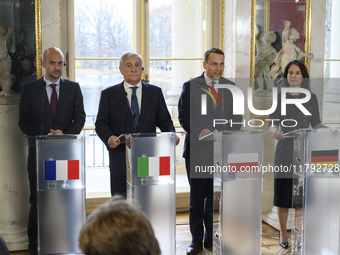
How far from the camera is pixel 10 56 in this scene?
361 cm

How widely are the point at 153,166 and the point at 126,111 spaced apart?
0.70 meters

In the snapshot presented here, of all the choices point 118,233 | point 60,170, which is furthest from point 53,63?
point 118,233

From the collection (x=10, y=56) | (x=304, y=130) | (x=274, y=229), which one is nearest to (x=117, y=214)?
(x=304, y=130)

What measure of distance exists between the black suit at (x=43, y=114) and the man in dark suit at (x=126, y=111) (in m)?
0.25

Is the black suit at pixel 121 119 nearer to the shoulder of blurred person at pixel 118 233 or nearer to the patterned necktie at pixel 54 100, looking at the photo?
the patterned necktie at pixel 54 100

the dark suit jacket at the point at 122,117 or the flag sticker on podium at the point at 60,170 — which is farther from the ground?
the dark suit jacket at the point at 122,117

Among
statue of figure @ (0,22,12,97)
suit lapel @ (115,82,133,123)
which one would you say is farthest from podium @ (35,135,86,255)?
statue of figure @ (0,22,12,97)

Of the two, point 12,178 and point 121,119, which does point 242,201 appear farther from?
point 12,178

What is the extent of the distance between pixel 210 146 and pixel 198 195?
0.43 m

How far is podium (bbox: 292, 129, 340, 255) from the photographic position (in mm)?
2715

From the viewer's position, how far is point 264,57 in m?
4.34

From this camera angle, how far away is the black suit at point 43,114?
3.22 meters

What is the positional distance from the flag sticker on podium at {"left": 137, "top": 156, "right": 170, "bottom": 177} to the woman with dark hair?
1121mm

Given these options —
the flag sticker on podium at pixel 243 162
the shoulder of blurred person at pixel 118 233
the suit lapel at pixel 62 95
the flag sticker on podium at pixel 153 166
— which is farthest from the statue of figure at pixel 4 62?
the shoulder of blurred person at pixel 118 233
